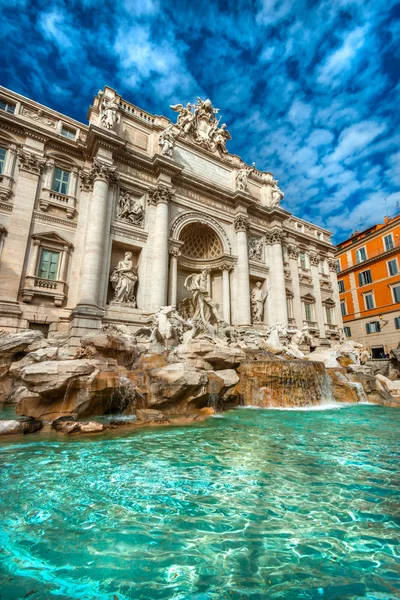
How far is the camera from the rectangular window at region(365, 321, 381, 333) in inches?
1021

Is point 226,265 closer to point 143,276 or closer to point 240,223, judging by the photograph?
point 240,223

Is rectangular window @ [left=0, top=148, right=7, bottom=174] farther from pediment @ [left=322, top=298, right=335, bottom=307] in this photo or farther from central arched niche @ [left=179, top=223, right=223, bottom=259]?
pediment @ [left=322, top=298, right=335, bottom=307]

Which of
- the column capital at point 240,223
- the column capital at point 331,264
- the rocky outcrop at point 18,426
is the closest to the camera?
the rocky outcrop at point 18,426

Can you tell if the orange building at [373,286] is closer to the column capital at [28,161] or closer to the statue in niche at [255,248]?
the statue in niche at [255,248]

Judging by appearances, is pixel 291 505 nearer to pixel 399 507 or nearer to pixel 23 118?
pixel 399 507

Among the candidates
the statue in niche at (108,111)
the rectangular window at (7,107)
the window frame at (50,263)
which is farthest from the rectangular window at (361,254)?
the rectangular window at (7,107)

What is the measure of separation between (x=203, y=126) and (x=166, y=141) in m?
5.25

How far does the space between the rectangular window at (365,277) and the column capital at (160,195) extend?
2127 cm

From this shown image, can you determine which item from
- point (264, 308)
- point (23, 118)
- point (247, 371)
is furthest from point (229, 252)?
point (23, 118)

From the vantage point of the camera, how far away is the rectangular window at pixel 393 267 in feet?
81.9

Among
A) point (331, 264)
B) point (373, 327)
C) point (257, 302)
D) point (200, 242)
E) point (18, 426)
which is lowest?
point (18, 426)

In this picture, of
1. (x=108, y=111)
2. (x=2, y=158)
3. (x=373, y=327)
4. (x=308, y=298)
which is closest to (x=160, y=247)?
(x=108, y=111)

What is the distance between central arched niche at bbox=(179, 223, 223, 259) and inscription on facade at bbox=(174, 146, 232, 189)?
366 centimetres

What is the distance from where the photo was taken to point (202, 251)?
19.6 metres
